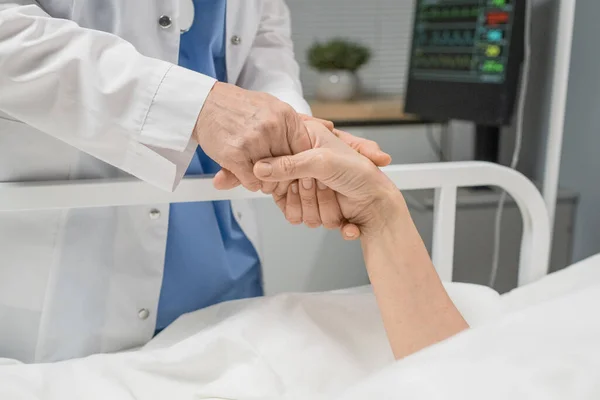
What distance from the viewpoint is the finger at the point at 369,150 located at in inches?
33.4

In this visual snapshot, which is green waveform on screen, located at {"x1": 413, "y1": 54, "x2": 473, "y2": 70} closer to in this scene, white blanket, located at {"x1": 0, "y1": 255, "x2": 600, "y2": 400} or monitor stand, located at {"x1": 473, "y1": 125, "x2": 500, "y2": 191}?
monitor stand, located at {"x1": 473, "y1": 125, "x2": 500, "y2": 191}

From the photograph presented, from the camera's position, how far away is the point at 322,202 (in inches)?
33.2

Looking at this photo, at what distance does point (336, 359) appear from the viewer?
77 cm

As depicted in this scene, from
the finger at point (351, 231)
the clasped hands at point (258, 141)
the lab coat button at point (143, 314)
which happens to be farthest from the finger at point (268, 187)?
the lab coat button at point (143, 314)

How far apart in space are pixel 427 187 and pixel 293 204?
206 millimetres

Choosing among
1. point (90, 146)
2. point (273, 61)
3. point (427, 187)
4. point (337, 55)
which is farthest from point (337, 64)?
point (90, 146)

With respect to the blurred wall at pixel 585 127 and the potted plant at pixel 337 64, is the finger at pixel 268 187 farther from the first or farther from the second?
the potted plant at pixel 337 64

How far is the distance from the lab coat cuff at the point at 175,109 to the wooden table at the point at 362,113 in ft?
3.90

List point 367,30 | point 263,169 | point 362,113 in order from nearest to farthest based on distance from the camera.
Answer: point 263,169 < point 362,113 < point 367,30

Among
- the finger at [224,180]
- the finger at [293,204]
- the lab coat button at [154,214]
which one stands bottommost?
the lab coat button at [154,214]

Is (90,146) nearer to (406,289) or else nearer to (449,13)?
(406,289)

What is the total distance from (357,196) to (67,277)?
15.0 inches

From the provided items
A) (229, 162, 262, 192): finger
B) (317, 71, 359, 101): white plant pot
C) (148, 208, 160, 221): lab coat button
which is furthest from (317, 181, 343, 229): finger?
(317, 71, 359, 101): white plant pot

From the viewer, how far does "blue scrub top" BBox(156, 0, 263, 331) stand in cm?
90
